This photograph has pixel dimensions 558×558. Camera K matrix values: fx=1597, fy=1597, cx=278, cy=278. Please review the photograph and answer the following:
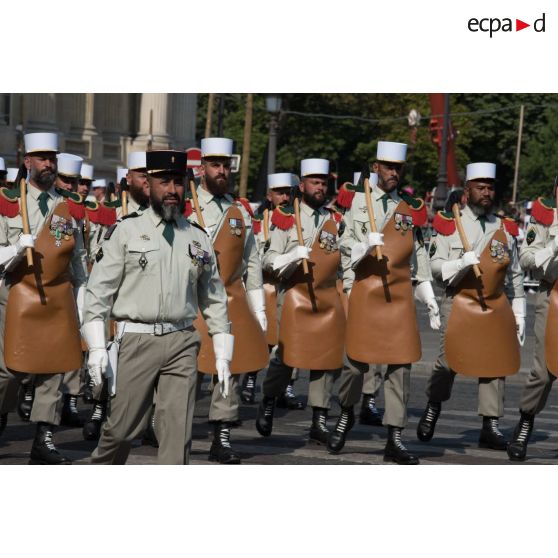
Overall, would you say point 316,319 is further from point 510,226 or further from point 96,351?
point 96,351

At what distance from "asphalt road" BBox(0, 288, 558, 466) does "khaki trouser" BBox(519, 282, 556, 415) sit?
396mm

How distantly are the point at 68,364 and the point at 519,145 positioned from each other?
200 ft

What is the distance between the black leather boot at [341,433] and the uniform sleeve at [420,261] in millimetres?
1085

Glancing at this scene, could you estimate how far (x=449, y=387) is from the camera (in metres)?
12.2

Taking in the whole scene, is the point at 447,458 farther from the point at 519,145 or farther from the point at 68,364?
the point at 519,145

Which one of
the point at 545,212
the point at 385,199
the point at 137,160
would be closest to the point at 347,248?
the point at 385,199

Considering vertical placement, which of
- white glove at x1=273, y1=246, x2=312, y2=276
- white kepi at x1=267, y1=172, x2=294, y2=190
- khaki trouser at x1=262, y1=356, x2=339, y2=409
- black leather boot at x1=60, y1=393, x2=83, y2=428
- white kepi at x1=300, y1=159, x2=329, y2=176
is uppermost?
white kepi at x1=300, y1=159, x2=329, y2=176

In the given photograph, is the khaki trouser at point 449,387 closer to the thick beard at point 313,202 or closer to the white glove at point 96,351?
the thick beard at point 313,202

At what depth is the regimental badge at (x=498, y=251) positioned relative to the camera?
38.1 feet

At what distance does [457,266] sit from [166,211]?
374 centimetres

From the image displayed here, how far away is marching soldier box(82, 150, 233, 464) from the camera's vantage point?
8.17 metres

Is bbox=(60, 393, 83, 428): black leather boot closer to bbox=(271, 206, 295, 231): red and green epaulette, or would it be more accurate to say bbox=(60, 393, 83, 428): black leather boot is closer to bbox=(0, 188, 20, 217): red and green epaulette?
bbox=(271, 206, 295, 231): red and green epaulette

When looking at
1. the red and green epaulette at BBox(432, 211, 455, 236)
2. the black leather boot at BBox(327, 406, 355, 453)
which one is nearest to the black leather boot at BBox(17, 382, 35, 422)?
the black leather boot at BBox(327, 406, 355, 453)

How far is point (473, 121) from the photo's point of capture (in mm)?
75562
